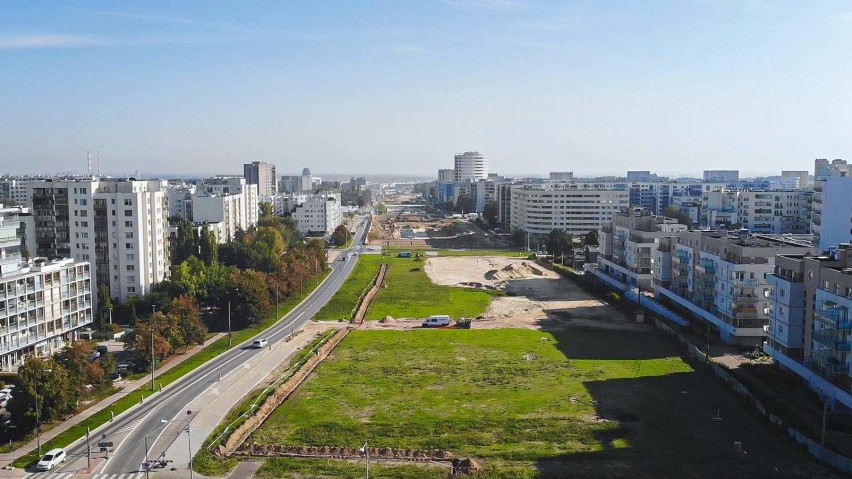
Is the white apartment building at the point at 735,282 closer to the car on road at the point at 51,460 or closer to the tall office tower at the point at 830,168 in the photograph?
the car on road at the point at 51,460

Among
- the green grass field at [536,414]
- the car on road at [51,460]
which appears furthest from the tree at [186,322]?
the car on road at [51,460]

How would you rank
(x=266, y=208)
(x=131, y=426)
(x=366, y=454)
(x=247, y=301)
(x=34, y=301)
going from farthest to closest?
(x=266, y=208), (x=247, y=301), (x=34, y=301), (x=131, y=426), (x=366, y=454)

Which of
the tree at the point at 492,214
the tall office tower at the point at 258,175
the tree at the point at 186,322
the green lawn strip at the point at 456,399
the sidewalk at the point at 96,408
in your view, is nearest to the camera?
the sidewalk at the point at 96,408

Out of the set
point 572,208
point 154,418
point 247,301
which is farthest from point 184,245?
point 572,208

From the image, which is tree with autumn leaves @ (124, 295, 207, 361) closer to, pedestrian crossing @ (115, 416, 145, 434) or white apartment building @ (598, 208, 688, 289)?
pedestrian crossing @ (115, 416, 145, 434)

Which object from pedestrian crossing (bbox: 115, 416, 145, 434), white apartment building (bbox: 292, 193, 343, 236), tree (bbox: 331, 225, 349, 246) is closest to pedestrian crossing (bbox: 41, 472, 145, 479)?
pedestrian crossing (bbox: 115, 416, 145, 434)

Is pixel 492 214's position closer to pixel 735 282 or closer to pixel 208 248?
pixel 208 248
